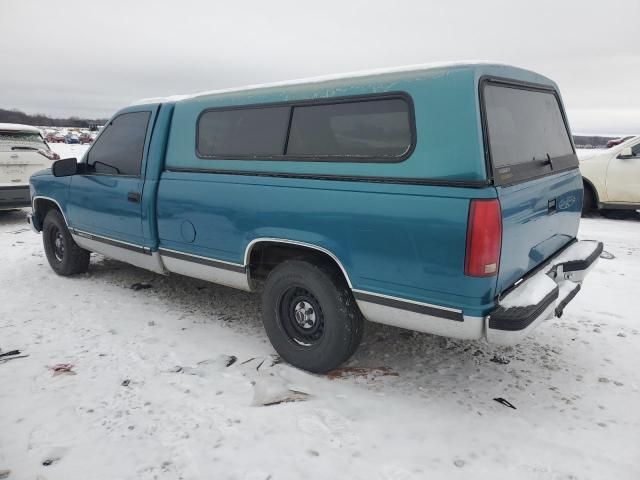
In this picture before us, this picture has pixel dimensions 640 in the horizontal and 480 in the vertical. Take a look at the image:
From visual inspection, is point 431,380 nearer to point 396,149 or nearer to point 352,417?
point 352,417

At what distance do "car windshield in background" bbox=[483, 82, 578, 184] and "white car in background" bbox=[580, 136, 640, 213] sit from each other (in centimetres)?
576

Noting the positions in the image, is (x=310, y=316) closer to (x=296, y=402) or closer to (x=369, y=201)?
(x=296, y=402)

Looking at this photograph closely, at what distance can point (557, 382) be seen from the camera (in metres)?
3.33

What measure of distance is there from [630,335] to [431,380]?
1923mm

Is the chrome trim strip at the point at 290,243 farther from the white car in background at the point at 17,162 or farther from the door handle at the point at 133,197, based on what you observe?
the white car in background at the point at 17,162

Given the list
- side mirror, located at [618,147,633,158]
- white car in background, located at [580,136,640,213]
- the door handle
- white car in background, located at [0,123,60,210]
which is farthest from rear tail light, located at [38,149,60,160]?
side mirror, located at [618,147,633,158]

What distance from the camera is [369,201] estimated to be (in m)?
2.88

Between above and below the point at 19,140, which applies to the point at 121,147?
below

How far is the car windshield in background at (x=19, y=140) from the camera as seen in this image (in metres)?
8.59

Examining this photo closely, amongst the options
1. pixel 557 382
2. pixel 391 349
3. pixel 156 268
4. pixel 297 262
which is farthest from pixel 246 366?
pixel 557 382

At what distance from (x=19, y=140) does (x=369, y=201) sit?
844 cm

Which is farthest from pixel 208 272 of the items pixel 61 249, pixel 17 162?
pixel 17 162

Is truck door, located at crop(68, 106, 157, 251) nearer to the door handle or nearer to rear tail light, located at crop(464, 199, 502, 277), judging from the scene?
the door handle

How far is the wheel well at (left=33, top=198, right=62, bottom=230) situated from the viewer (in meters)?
5.82
